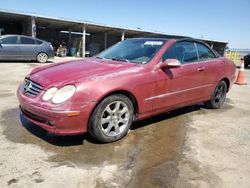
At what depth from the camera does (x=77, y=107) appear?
3805 mm

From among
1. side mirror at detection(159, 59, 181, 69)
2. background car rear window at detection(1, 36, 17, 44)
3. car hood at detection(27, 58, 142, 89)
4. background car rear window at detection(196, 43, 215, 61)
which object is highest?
background car rear window at detection(196, 43, 215, 61)

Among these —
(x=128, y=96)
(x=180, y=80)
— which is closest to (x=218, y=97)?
(x=180, y=80)

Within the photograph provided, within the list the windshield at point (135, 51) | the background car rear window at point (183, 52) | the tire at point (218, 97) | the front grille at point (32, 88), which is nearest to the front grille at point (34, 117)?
the front grille at point (32, 88)

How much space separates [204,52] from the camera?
239 inches

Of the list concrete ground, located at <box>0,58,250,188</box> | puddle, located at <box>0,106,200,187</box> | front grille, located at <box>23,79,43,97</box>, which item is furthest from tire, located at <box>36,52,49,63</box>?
front grille, located at <box>23,79,43,97</box>

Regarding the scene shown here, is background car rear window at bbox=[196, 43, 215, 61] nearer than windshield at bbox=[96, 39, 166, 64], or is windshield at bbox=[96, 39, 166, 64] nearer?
windshield at bbox=[96, 39, 166, 64]

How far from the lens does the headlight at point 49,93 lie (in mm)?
3856

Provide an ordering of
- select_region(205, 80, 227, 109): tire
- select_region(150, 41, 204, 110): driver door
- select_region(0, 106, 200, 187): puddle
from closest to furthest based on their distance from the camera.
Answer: select_region(0, 106, 200, 187): puddle
select_region(150, 41, 204, 110): driver door
select_region(205, 80, 227, 109): tire

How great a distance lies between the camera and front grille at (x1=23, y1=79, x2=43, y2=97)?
4.05m

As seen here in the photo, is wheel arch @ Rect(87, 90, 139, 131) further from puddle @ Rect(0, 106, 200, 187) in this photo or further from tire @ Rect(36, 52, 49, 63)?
tire @ Rect(36, 52, 49, 63)

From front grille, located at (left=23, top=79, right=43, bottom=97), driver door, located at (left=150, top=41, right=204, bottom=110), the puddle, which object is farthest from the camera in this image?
driver door, located at (left=150, top=41, right=204, bottom=110)

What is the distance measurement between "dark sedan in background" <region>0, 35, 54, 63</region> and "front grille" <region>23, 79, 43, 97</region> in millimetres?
11747

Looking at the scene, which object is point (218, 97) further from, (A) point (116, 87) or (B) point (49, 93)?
(B) point (49, 93)

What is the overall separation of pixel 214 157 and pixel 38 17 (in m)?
20.8
